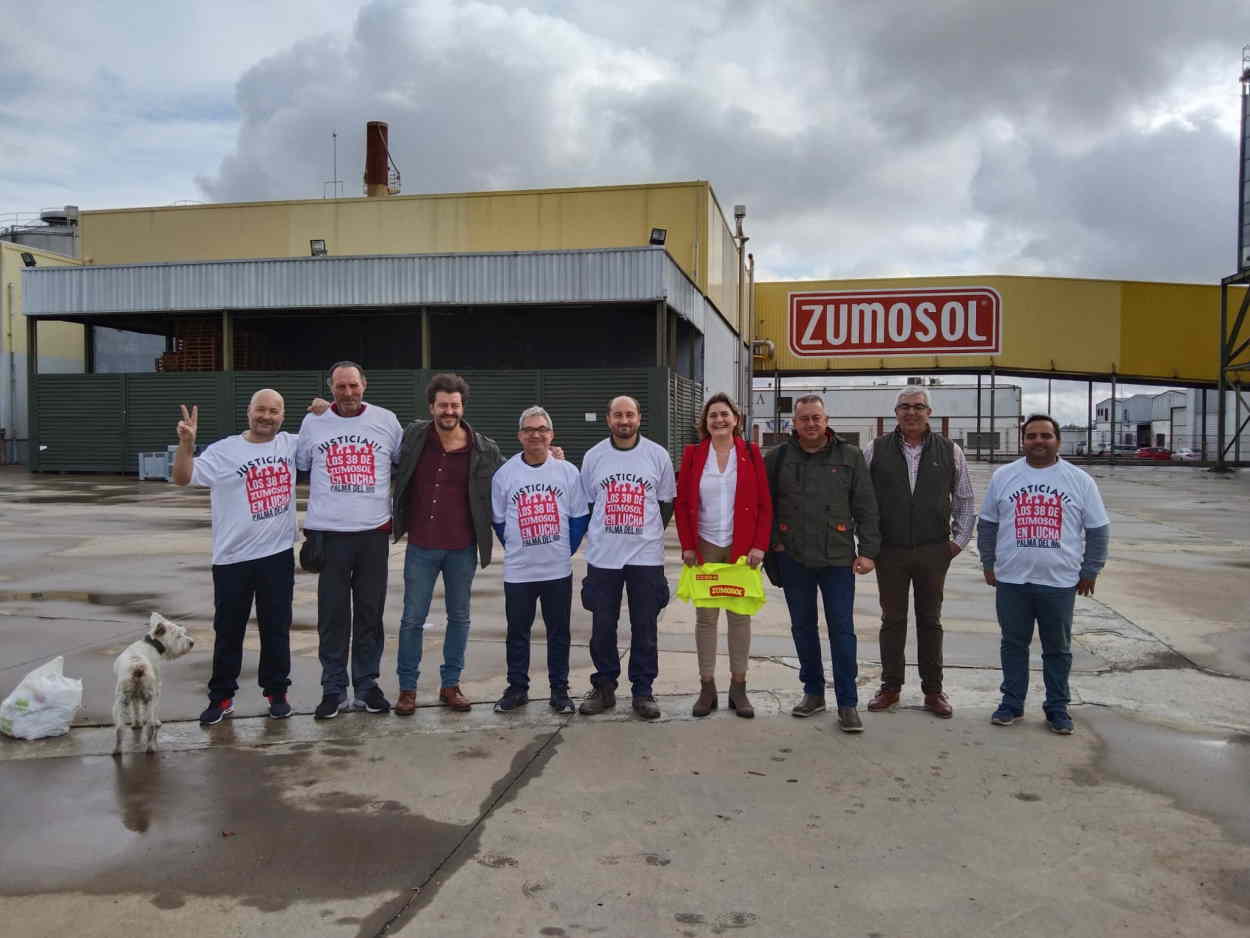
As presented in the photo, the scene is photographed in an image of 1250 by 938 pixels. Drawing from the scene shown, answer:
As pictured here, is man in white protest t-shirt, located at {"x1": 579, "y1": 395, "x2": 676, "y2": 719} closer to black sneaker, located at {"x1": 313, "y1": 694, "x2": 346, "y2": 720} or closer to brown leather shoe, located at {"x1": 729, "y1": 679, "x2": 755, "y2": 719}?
brown leather shoe, located at {"x1": 729, "y1": 679, "x2": 755, "y2": 719}

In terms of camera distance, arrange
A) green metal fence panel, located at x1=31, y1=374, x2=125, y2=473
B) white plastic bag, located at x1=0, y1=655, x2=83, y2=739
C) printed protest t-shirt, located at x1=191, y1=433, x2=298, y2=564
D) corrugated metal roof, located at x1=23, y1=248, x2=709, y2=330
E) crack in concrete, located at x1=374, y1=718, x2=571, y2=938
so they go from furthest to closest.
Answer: green metal fence panel, located at x1=31, y1=374, x2=125, y2=473 → corrugated metal roof, located at x1=23, y1=248, x2=709, y2=330 → printed protest t-shirt, located at x1=191, y1=433, x2=298, y2=564 → white plastic bag, located at x1=0, y1=655, x2=83, y2=739 → crack in concrete, located at x1=374, y1=718, x2=571, y2=938

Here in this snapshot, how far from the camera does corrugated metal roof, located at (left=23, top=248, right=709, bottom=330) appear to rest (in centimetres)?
2212

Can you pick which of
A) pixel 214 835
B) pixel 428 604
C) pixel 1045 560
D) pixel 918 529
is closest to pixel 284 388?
pixel 428 604

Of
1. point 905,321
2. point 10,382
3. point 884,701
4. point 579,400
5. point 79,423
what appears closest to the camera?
point 884,701

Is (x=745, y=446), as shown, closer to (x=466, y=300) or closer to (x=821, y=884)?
(x=821, y=884)

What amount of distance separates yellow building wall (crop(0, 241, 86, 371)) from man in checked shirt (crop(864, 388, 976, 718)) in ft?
113

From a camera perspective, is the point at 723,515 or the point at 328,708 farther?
the point at 723,515

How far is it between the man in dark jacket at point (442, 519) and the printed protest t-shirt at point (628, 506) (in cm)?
60

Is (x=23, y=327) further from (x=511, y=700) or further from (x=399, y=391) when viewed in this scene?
(x=511, y=700)

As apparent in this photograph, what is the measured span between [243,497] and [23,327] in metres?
35.0

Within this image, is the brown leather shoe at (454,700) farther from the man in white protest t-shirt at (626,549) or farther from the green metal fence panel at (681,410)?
the green metal fence panel at (681,410)

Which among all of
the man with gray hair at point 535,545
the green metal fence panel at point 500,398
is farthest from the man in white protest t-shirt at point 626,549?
the green metal fence panel at point 500,398

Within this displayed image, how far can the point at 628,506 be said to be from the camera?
5.18m

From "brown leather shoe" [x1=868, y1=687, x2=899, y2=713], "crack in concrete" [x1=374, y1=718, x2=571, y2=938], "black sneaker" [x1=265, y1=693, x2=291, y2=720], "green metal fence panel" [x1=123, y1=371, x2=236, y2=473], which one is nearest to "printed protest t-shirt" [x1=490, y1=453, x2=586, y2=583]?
"crack in concrete" [x1=374, y1=718, x2=571, y2=938]
